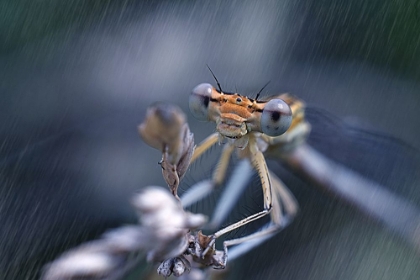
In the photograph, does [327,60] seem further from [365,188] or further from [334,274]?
[334,274]

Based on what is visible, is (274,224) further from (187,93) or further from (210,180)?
(187,93)

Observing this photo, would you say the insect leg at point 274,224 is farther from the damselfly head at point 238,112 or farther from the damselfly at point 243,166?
the damselfly head at point 238,112

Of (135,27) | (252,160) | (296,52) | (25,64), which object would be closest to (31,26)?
(25,64)

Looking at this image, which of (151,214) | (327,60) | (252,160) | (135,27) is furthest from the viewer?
(327,60)

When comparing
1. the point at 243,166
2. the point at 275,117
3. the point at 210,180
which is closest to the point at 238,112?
the point at 275,117

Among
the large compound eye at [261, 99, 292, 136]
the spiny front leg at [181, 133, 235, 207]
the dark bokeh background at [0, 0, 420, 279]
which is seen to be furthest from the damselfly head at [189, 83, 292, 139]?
the dark bokeh background at [0, 0, 420, 279]

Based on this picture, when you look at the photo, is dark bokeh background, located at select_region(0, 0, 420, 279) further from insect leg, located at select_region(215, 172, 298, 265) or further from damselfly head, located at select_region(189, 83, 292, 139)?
damselfly head, located at select_region(189, 83, 292, 139)
